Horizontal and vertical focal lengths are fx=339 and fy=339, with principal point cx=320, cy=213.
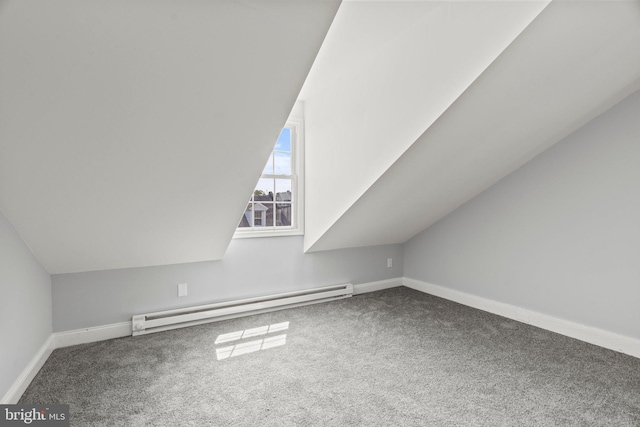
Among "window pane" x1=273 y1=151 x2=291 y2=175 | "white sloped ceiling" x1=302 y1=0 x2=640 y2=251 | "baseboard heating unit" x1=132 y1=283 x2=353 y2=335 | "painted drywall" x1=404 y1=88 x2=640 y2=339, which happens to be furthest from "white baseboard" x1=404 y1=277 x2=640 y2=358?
"window pane" x1=273 y1=151 x2=291 y2=175

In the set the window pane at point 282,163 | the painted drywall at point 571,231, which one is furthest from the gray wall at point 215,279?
the painted drywall at point 571,231

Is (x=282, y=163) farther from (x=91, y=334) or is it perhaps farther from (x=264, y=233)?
(x=91, y=334)

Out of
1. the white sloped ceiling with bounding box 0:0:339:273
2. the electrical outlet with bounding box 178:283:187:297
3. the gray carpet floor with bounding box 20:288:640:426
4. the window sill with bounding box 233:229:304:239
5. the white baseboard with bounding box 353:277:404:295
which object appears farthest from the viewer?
the white baseboard with bounding box 353:277:404:295

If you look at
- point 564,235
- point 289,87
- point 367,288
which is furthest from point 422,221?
point 289,87

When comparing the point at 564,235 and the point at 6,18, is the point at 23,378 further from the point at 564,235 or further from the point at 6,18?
the point at 564,235

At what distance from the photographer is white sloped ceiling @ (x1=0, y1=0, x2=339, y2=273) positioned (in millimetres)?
1312

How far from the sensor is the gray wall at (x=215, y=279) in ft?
8.87

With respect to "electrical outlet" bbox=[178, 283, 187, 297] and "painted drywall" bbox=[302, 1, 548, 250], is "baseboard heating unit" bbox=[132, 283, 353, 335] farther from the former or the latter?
"painted drywall" bbox=[302, 1, 548, 250]

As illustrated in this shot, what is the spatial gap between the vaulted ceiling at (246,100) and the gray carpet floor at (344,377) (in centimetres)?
83

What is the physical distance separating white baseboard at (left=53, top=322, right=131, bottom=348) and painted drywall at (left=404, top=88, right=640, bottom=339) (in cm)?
340

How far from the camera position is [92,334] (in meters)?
2.74

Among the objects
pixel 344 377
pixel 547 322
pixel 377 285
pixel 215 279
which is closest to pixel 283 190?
pixel 215 279

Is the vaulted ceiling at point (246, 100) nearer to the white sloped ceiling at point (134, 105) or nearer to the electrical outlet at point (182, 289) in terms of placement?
the white sloped ceiling at point (134, 105)

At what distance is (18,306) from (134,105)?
1477mm
